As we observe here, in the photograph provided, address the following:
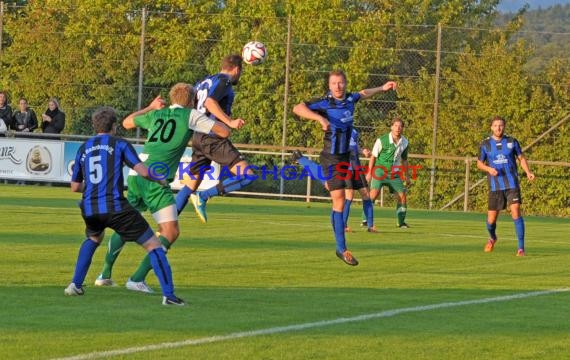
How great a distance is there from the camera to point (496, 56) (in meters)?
30.8

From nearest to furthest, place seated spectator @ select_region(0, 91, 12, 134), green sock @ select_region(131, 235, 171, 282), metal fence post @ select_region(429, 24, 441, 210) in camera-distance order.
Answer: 1. green sock @ select_region(131, 235, 171, 282)
2. seated spectator @ select_region(0, 91, 12, 134)
3. metal fence post @ select_region(429, 24, 441, 210)

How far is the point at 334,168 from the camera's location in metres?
14.6

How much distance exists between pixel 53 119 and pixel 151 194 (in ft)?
68.3

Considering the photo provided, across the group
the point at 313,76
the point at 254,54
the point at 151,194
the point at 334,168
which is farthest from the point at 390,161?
the point at 151,194

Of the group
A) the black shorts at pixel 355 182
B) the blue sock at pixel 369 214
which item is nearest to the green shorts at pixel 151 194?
the black shorts at pixel 355 182

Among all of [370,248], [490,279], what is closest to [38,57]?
[370,248]

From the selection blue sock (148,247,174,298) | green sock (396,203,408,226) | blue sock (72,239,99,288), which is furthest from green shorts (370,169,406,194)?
blue sock (148,247,174,298)

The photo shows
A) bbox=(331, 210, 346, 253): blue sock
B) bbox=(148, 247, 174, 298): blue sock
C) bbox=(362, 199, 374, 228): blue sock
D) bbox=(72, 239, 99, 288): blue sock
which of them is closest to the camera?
bbox=(148, 247, 174, 298): blue sock

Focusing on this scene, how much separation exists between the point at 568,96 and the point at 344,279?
19.2m

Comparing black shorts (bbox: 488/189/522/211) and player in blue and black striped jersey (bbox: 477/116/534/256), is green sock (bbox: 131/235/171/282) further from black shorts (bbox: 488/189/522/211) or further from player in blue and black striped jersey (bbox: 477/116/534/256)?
black shorts (bbox: 488/189/522/211)

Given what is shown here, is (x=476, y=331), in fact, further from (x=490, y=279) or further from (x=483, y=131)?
(x=483, y=131)

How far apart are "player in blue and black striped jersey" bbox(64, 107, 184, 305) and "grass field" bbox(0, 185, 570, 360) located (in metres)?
0.38

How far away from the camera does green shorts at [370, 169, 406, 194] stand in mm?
21891

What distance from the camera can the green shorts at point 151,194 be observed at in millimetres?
10656
